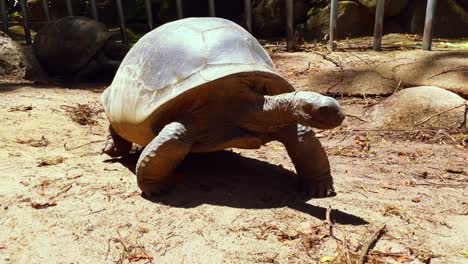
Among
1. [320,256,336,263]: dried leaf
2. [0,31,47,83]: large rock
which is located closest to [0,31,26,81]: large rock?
[0,31,47,83]: large rock

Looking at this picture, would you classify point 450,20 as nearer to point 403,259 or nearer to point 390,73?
point 390,73

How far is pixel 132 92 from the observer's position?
3.54 m

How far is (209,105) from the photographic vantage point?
10.7ft

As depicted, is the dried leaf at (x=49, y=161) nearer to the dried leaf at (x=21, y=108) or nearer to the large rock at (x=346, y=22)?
the dried leaf at (x=21, y=108)

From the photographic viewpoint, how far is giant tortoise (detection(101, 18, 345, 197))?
3.12 metres

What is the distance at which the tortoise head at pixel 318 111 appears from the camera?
2.70 metres

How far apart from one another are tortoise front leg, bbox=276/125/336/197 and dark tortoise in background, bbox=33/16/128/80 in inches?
220

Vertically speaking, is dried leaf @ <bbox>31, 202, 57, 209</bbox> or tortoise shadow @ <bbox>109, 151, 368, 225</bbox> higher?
dried leaf @ <bbox>31, 202, 57, 209</bbox>

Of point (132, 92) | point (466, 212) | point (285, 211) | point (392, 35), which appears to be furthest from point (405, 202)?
point (392, 35)

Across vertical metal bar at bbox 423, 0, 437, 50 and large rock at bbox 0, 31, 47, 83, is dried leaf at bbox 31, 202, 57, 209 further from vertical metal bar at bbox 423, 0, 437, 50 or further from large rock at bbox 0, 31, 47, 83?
vertical metal bar at bbox 423, 0, 437, 50

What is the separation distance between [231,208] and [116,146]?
1711mm

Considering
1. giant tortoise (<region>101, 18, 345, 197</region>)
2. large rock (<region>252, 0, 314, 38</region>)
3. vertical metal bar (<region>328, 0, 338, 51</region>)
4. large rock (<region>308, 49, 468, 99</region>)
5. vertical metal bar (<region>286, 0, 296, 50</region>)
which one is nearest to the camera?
giant tortoise (<region>101, 18, 345, 197</region>)

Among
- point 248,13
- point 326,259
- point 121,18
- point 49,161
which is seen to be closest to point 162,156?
point 326,259

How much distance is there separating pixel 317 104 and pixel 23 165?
2.57 meters
